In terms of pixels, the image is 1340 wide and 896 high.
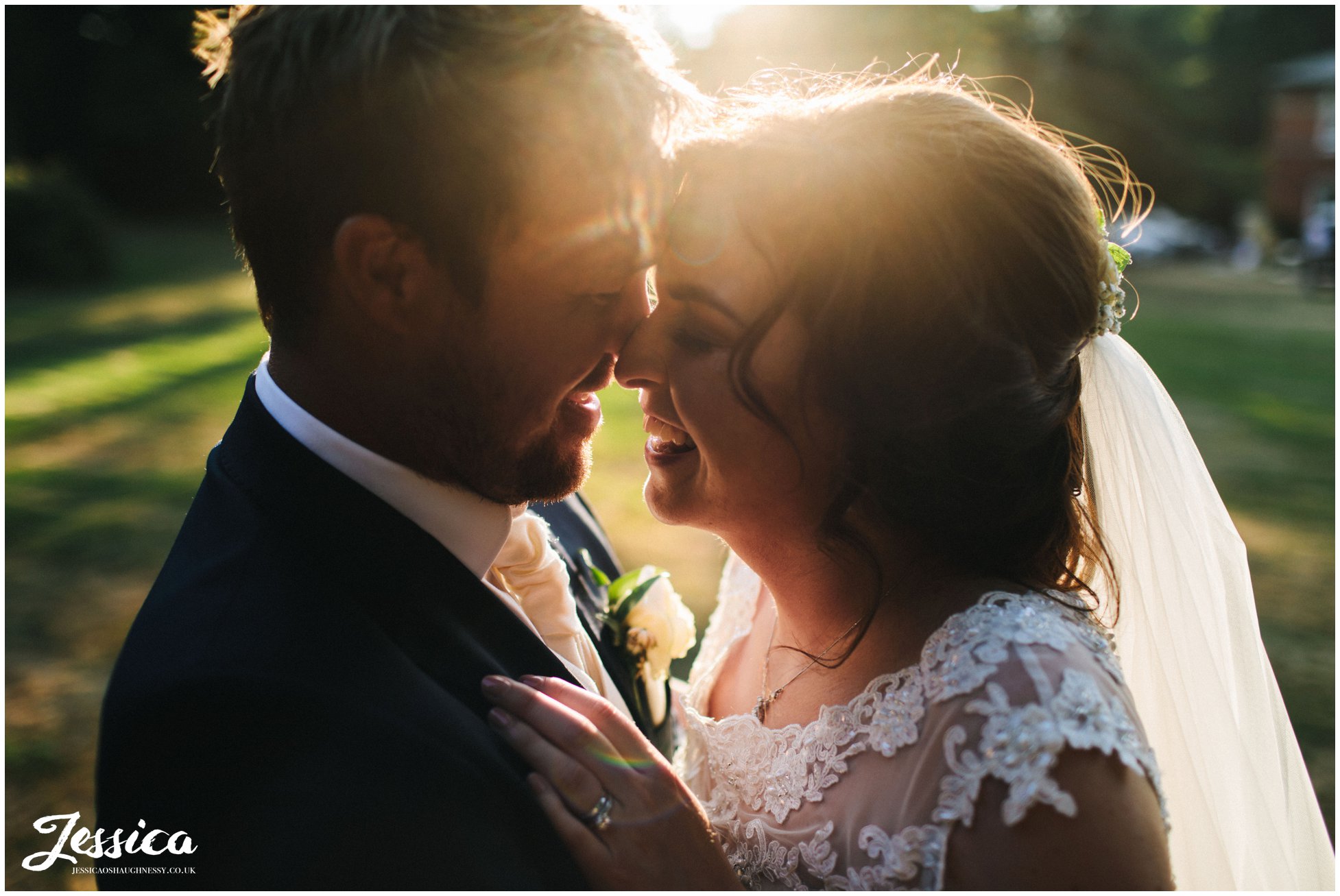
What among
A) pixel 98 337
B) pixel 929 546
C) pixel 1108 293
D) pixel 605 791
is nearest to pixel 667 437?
pixel 929 546

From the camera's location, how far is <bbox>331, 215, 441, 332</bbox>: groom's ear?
215cm

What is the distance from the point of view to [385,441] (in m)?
2.27

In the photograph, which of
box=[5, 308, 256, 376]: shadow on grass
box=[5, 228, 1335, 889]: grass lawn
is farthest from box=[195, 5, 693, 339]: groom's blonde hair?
box=[5, 308, 256, 376]: shadow on grass

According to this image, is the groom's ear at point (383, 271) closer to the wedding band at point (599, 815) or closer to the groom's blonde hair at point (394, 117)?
the groom's blonde hair at point (394, 117)

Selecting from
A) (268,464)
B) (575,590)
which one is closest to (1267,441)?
(575,590)

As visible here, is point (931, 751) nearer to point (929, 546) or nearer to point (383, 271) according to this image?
point (929, 546)

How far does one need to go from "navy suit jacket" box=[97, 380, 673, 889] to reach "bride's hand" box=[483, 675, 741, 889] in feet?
0.17

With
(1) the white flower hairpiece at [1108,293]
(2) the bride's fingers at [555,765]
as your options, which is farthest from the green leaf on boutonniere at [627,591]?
(1) the white flower hairpiece at [1108,293]

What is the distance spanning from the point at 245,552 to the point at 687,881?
1.16 metres

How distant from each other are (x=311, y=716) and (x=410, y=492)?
592 millimetres

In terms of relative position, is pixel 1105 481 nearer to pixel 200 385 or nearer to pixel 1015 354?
pixel 1015 354

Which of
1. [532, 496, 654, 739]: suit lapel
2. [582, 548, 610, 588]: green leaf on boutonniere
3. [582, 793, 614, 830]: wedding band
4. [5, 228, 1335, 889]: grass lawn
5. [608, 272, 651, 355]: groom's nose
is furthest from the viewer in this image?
[5, 228, 1335, 889]: grass lawn

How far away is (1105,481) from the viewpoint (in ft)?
9.57

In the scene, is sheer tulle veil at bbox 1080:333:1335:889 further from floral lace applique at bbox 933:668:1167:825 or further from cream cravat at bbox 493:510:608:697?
cream cravat at bbox 493:510:608:697
